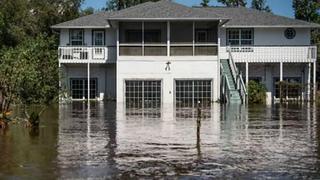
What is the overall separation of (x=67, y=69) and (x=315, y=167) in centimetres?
3849

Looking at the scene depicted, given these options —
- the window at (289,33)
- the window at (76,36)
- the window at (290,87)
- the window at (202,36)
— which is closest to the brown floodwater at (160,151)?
the window at (290,87)

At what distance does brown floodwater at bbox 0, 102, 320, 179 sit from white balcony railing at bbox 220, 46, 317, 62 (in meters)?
23.4

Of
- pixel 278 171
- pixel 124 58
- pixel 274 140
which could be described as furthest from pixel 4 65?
pixel 124 58

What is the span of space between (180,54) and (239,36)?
6265mm

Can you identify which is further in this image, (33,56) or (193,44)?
(193,44)

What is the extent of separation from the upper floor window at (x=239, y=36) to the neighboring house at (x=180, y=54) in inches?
2.9

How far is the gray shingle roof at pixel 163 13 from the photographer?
44.0 meters

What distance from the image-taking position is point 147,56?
44781 millimetres

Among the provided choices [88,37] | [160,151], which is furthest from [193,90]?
[160,151]

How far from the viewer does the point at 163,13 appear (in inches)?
1777

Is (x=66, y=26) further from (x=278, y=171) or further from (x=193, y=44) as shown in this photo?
(x=278, y=171)

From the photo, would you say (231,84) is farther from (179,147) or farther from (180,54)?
(179,147)

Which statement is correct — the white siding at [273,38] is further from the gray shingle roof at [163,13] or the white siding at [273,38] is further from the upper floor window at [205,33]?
the gray shingle roof at [163,13]

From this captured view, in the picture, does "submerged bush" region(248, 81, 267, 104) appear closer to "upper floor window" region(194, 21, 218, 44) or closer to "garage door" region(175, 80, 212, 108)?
"garage door" region(175, 80, 212, 108)
